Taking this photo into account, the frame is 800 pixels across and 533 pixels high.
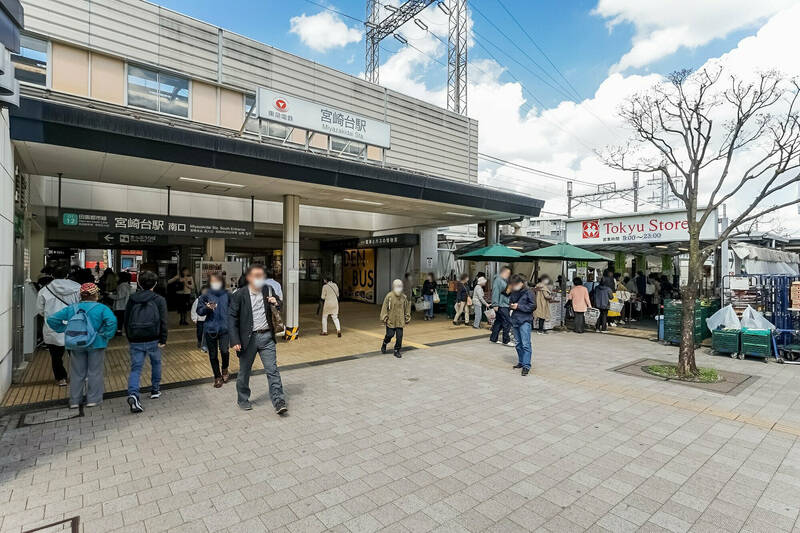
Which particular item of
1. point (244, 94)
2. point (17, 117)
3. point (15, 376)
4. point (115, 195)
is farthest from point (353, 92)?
point (15, 376)

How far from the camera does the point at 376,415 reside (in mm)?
4996

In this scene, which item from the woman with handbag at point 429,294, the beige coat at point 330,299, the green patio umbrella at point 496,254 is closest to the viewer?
the beige coat at point 330,299

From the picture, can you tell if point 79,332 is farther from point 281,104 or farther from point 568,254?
point 568,254

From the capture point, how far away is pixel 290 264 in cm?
1020

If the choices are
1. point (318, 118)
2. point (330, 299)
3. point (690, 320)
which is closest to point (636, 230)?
point (690, 320)

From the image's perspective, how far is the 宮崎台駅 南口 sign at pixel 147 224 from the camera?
7.66 meters

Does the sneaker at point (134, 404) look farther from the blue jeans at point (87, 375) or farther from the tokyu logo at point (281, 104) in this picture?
the tokyu logo at point (281, 104)

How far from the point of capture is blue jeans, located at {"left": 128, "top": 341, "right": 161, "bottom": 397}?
→ 502 cm

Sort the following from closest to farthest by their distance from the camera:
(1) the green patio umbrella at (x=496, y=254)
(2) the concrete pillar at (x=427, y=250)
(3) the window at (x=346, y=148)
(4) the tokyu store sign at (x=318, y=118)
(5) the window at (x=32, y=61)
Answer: (4) the tokyu store sign at (x=318, y=118), (5) the window at (x=32, y=61), (1) the green patio umbrella at (x=496, y=254), (3) the window at (x=346, y=148), (2) the concrete pillar at (x=427, y=250)

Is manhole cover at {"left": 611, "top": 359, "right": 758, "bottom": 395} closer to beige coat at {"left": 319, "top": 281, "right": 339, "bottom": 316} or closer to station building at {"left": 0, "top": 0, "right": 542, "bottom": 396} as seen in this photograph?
station building at {"left": 0, "top": 0, "right": 542, "bottom": 396}

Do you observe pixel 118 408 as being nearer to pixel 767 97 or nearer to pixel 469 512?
pixel 469 512

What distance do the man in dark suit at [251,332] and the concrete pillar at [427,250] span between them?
12255mm

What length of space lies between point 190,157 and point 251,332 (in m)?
4.05

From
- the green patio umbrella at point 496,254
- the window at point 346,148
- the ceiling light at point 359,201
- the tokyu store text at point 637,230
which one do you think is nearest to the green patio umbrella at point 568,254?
the green patio umbrella at point 496,254
